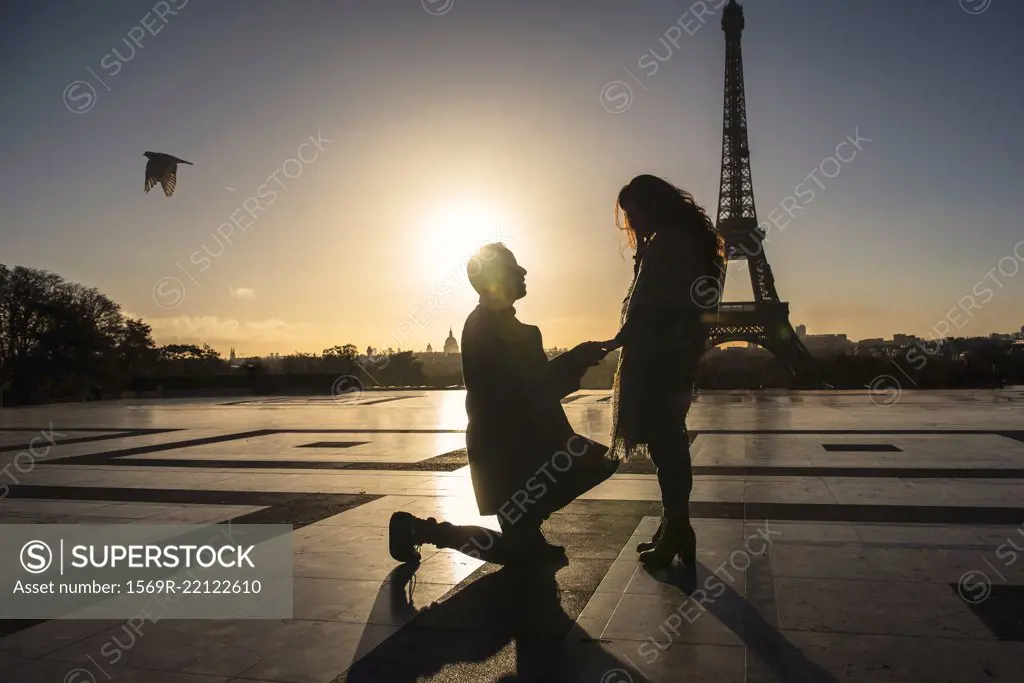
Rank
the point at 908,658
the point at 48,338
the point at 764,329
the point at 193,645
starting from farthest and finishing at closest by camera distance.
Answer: the point at 764,329 < the point at 48,338 < the point at 193,645 < the point at 908,658

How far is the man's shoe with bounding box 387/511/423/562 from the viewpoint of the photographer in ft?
12.2

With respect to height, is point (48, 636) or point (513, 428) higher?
point (513, 428)

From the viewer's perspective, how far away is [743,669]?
2.46 meters

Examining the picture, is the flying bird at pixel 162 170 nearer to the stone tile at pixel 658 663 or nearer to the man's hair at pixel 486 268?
the man's hair at pixel 486 268

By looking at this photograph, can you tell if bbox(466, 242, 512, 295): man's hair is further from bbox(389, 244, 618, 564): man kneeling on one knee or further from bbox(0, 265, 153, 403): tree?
bbox(0, 265, 153, 403): tree

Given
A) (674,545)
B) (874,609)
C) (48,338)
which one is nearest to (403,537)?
(674,545)

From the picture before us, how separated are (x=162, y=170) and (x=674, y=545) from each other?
397 inches

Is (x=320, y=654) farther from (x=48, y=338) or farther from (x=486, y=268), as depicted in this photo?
(x=48, y=338)

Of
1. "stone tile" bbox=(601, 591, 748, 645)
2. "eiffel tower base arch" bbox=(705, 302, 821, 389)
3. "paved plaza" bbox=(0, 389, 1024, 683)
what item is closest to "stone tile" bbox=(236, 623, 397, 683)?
"paved plaza" bbox=(0, 389, 1024, 683)

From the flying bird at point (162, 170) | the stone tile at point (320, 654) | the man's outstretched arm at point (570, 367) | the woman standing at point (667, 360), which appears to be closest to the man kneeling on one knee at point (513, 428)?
the man's outstretched arm at point (570, 367)

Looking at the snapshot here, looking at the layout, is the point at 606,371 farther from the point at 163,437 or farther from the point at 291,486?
the point at 291,486

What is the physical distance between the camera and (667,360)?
144 inches

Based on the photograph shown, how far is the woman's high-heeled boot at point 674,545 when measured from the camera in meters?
3.65

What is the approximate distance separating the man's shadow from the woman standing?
28.0 inches
